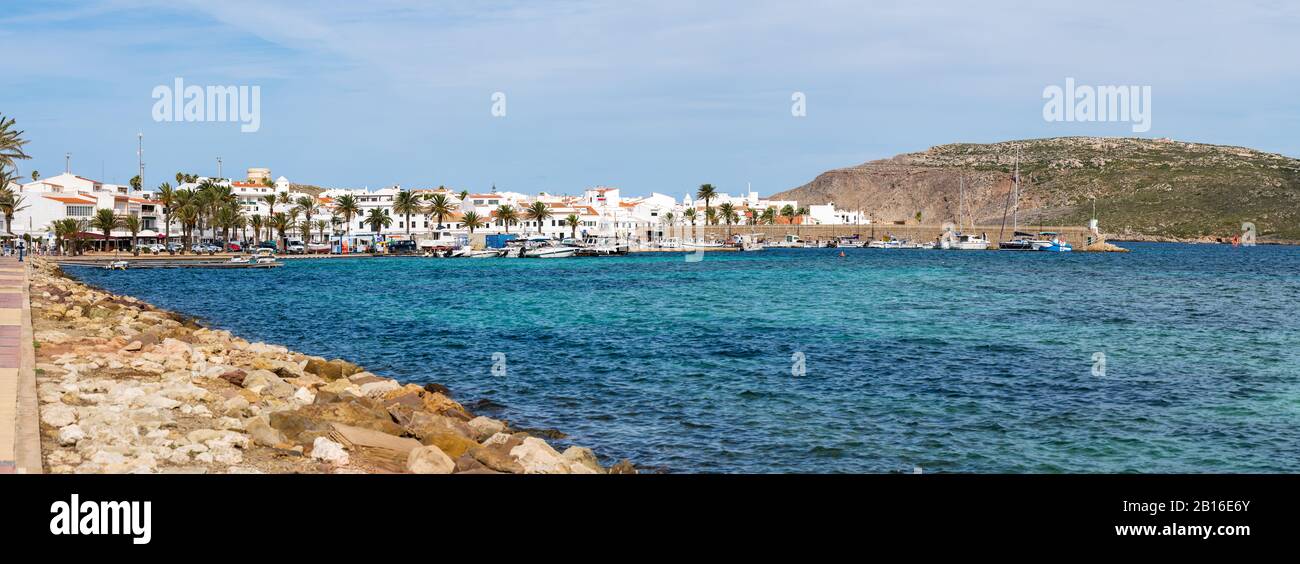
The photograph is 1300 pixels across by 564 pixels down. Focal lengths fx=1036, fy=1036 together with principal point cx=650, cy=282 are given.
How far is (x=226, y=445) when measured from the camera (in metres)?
13.5

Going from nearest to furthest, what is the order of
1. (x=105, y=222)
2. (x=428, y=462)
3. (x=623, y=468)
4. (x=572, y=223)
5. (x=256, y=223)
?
1. (x=428, y=462)
2. (x=623, y=468)
3. (x=105, y=222)
4. (x=256, y=223)
5. (x=572, y=223)

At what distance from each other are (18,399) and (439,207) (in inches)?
5596

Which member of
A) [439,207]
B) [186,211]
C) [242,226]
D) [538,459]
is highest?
[439,207]

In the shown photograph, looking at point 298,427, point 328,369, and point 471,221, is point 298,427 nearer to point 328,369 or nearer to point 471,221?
point 328,369

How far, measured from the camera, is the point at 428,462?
13352 millimetres

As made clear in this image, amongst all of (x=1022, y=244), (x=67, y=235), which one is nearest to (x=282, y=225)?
(x=67, y=235)

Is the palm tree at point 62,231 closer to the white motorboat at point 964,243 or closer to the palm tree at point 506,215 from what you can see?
the palm tree at point 506,215

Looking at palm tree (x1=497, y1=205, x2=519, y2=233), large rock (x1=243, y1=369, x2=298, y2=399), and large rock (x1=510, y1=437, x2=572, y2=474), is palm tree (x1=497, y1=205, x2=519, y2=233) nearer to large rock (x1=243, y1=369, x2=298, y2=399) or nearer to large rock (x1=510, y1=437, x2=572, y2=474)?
large rock (x1=243, y1=369, x2=298, y2=399)

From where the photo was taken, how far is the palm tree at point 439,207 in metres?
154

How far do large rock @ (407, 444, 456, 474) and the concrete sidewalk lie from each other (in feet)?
13.7
